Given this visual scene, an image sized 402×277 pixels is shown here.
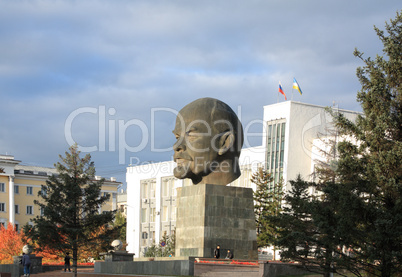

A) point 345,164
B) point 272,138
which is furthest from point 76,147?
point 272,138

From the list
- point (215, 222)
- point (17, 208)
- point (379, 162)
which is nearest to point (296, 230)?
point (215, 222)

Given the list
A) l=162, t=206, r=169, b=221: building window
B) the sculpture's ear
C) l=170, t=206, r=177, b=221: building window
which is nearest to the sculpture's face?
the sculpture's ear

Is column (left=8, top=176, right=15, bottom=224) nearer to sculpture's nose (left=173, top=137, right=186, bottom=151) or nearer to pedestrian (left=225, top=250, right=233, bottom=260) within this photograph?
sculpture's nose (left=173, top=137, right=186, bottom=151)

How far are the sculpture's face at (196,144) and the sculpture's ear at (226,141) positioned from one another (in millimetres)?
196

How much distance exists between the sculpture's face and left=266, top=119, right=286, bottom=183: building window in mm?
42363

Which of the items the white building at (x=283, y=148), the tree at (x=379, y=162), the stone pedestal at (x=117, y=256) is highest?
the white building at (x=283, y=148)

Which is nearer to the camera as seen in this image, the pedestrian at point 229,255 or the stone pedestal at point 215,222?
the pedestrian at point 229,255

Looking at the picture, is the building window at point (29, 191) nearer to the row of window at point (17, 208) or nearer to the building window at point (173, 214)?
the row of window at point (17, 208)

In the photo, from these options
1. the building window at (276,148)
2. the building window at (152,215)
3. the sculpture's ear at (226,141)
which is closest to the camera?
the sculpture's ear at (226,141)

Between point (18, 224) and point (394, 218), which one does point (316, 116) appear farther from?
point (394, 218)

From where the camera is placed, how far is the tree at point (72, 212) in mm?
34156

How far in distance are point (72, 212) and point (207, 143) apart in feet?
27.2

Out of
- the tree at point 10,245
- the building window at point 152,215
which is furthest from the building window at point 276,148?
the tree at point 10,245

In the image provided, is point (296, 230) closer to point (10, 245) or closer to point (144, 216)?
point (10, 245)
